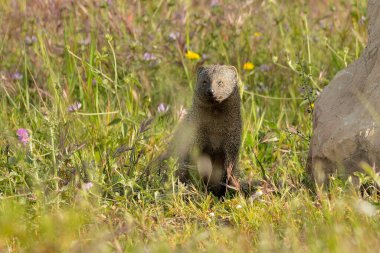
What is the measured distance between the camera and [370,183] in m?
3.56

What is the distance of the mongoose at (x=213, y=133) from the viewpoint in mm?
3957

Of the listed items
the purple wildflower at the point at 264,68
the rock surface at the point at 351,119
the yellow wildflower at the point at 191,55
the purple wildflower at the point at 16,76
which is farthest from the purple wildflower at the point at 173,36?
the rock surface at the point at 351,119

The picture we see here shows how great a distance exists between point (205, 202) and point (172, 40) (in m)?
2.03

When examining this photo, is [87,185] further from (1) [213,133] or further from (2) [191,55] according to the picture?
(2) [191,55]

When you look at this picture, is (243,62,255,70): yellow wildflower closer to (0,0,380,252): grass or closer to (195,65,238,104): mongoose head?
(0,0,380,252): grass

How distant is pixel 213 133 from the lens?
401cm

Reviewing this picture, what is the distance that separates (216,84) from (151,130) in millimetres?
878

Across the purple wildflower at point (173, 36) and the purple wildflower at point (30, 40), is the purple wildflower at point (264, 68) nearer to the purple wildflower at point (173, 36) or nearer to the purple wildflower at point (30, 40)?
the purple wildflower at point (173, 36)

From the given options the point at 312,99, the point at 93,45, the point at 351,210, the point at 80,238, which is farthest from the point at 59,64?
the point at 351,210

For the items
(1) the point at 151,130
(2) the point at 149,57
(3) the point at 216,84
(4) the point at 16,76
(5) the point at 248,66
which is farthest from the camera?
(5) the point at 248,66

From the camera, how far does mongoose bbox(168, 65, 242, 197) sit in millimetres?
3957

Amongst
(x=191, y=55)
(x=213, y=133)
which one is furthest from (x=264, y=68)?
(x=213, y=133)

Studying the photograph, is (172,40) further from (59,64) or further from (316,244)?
(316,244)

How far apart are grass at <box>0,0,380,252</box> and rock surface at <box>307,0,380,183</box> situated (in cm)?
16
